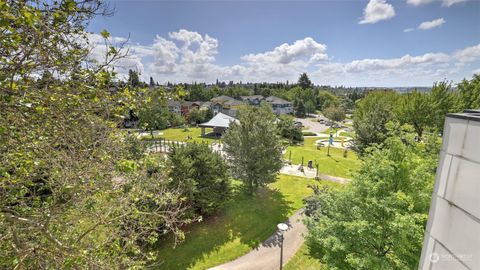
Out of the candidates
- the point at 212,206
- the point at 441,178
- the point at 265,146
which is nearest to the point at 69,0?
the point at 441,178

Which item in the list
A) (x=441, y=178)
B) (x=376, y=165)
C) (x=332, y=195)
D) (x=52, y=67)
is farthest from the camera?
(x=332, y=195)

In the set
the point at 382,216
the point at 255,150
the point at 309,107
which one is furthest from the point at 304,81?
the point at 382,216

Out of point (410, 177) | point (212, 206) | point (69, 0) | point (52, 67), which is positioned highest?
point (69, 0)

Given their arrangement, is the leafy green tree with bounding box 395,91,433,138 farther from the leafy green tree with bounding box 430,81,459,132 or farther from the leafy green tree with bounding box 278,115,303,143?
the leafy green tree with bounding box 278,115,303,143

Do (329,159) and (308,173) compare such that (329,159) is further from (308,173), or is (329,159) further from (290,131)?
(290,131)

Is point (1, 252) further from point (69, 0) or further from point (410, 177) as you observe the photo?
point (410, 177)

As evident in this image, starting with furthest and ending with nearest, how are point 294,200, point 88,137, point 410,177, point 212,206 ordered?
point 294,200, point 212,206, point 410,177, point 88,137
